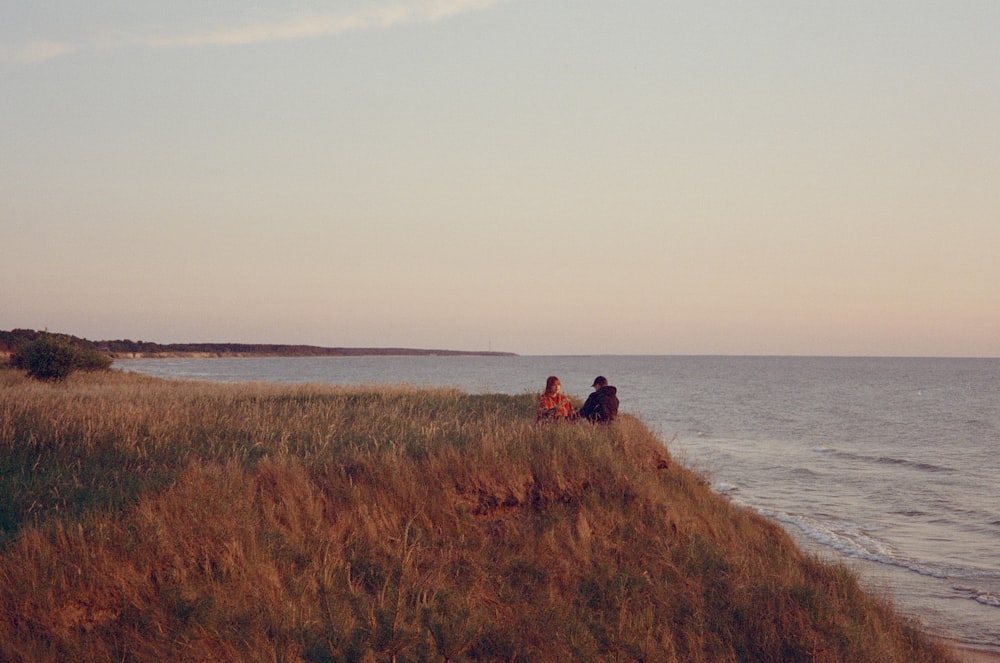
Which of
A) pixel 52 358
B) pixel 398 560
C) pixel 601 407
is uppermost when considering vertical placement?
pixel 52 358

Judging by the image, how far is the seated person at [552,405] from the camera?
1552 cm

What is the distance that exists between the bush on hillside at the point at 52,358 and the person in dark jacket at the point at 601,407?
30372 millimetres

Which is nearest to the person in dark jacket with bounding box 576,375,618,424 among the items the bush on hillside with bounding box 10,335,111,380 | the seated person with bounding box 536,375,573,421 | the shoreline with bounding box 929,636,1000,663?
A: the seated person with bounding box 536,375,573,421

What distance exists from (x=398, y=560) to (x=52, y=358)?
117ft

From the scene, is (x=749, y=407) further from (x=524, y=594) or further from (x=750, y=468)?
(x=524, y=594)

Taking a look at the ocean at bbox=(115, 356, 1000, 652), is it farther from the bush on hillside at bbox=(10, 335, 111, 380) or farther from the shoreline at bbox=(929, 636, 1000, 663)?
the bush on hillside at bbox=(10, 335, 111, 380)

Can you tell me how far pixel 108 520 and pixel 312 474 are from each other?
2825 millimetres

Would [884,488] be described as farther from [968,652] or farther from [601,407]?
[968,652]

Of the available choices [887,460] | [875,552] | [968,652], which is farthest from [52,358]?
[968,652]

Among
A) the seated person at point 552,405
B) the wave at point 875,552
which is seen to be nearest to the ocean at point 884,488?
the wave at point 875,552

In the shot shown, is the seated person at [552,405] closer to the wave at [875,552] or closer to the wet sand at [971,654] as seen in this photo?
the wave at [875,552]

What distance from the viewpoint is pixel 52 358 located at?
3847 cm

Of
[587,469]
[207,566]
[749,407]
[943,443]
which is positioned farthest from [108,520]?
[749,407]

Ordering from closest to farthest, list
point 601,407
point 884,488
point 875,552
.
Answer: point 601,407
point 875,552
point 884,488
